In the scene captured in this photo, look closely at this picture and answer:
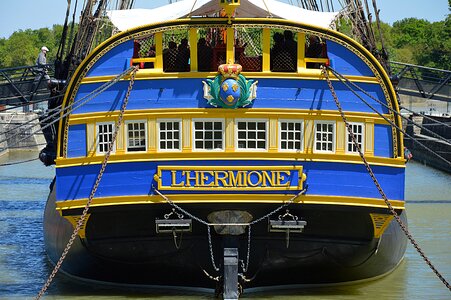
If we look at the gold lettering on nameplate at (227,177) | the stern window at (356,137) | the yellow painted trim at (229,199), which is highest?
the stern window at (356,137)

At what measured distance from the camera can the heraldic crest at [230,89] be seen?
734 inches

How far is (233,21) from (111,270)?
15.4 ft

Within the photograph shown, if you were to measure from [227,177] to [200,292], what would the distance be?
2470mm

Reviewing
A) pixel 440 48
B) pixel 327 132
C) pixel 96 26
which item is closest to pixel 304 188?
pixel 327 132

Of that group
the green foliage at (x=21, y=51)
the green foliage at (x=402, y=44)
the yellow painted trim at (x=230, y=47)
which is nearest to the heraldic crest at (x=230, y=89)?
the yellow painted trim at (x=230, y=47)

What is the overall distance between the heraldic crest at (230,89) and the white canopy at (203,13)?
148cm

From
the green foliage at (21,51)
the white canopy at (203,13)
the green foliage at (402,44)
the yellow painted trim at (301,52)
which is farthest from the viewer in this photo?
the green foliage at (21,51)

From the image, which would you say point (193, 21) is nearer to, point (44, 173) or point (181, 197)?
point (181, 197)

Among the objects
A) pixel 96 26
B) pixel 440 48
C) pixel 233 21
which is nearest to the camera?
pixel 233 21

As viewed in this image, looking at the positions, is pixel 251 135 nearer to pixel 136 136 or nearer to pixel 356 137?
pixel 356 137

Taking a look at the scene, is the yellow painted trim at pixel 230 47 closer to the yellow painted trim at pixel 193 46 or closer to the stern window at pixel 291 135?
the yellow painted trim at pixel 193 46

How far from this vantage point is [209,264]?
19703 millimetres

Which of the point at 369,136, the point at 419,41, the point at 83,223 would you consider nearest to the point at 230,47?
the point at 369,136

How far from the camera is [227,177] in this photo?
18.8 metres
